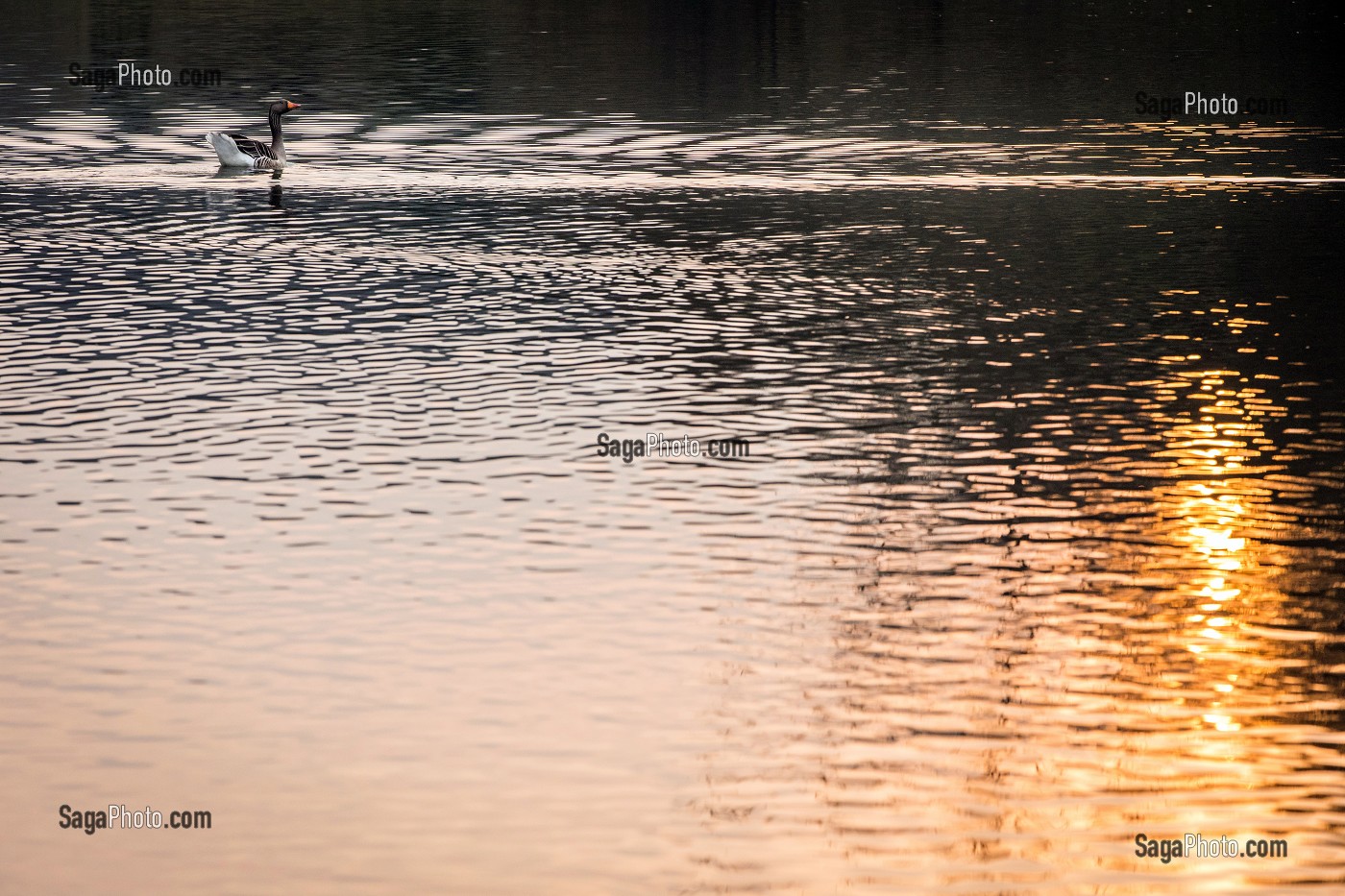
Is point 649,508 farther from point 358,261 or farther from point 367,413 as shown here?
point 358,261

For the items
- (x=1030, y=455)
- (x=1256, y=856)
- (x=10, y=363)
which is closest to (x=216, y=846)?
(x=1256, y=856)

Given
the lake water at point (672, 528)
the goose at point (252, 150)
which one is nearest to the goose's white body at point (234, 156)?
the goose at point (252, 150)

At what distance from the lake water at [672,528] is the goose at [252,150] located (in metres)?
0.83

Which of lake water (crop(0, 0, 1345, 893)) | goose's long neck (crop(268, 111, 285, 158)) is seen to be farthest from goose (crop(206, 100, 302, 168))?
lake water (crop(0, 0, 1345, 893))

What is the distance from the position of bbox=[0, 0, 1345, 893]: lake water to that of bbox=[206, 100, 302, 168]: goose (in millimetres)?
828

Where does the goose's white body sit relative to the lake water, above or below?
above

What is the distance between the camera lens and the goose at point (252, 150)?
121 feet

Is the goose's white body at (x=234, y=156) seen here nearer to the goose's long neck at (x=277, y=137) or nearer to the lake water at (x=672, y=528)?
the goose's long neck at (x=277, y=137)

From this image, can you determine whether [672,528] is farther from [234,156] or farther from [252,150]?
[234,156]

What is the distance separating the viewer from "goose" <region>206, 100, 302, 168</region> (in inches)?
1455

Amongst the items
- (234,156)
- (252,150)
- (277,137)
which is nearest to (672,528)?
(252,150)

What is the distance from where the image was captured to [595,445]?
18375 millimetres

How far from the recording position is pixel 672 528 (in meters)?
15.8

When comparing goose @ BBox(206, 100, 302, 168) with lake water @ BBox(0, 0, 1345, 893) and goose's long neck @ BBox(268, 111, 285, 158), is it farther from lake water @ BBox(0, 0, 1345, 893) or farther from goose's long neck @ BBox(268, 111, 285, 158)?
lake water @ BBox(0, 0, 1345, 893)
